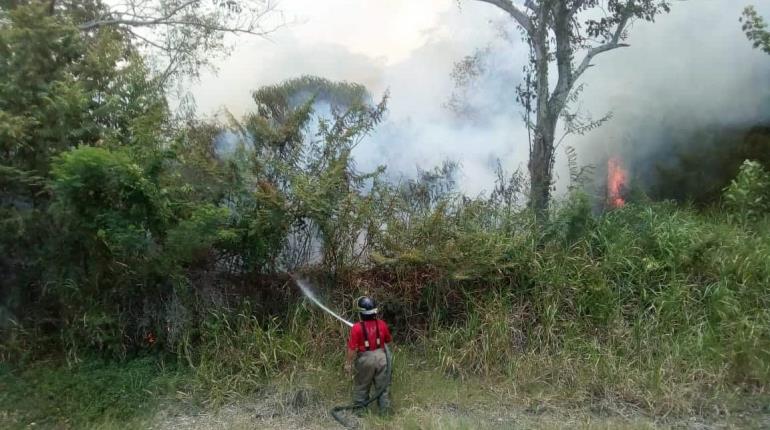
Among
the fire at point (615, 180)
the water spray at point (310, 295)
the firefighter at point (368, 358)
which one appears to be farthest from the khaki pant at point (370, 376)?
the fire at point (615, 180)

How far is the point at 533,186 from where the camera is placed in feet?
28.3

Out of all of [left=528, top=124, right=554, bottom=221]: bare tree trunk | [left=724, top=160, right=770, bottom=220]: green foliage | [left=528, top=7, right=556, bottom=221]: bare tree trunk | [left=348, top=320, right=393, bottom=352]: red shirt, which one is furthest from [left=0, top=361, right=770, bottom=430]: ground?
[left=528, top=7, right=556, bottom=221]: bare tree trunk

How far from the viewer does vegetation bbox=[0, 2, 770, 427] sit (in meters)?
5.88

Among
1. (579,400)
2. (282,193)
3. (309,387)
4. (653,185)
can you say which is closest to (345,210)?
(282,193)

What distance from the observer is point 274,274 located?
7074 millimetres

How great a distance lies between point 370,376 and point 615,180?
597 centimetres

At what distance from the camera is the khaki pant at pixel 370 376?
5.61 metres

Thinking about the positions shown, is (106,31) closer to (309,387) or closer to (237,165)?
(237,165)

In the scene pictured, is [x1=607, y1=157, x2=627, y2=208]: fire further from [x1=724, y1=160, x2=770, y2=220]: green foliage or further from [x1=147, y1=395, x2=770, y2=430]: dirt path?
[x1=147, y1=395, x2=770, y2=430]: dirt path

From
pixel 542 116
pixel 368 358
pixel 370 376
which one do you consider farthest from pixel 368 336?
pixel 542 116

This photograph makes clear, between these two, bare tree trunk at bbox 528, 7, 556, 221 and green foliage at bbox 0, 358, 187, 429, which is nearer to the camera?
green foliage at bbox 0, 358, 187, 429

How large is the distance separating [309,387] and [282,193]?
6.78ft

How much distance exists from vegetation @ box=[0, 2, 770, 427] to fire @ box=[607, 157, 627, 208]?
1.53 m

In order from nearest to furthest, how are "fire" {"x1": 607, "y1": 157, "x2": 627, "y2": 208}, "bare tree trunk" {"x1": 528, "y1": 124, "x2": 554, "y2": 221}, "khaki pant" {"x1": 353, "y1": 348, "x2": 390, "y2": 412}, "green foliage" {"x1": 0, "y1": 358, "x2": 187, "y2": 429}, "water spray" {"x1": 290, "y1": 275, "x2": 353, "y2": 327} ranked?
"green foliage" {"x1": 0, "y1": 358, "x2": 187, "y2": 429}, "khaki pant" {"x1": 353, "y1": 348, "x2": 390, "y2": 412}, "water spray" {"x1": 290, "y1": 275, "x2": 353, "y2": 327}, "bare tree trunk" {"x1": 528, "y1": 124, "x2": 554, "y2": 221}, "fire" {"x1": 607, "y1": 157, "x2": 627, "y2": 208}
